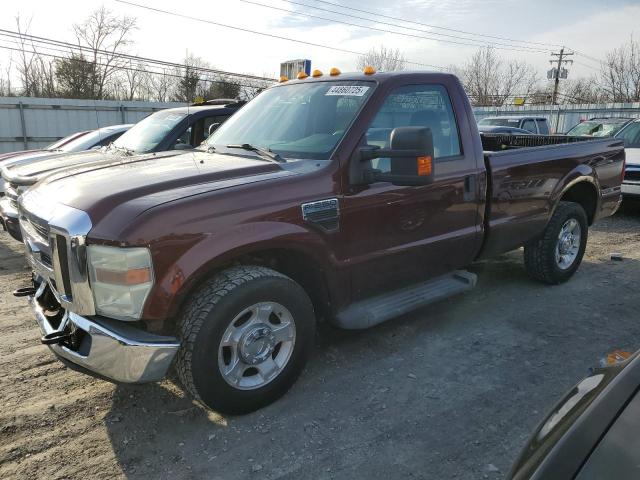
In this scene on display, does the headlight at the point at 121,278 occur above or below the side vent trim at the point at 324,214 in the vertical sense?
below

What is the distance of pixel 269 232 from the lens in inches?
113

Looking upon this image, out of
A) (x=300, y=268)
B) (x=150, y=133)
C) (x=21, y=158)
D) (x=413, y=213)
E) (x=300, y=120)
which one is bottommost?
(x=300, y=268)

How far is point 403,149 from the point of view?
3.01 m

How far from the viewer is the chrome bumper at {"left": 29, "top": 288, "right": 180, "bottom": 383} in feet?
8.30

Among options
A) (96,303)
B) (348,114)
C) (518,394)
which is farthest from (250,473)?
(348,114)

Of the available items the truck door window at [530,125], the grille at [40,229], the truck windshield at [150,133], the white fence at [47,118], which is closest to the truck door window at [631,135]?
the truck door window at [530,125]

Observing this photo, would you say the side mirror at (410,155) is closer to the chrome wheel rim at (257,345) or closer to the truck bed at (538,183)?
the chrome wheel rim at (257,345)

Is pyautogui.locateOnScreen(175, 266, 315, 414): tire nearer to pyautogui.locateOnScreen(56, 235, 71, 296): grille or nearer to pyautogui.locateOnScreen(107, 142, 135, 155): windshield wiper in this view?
pyautogui.locateOnScreen(56, 235, 71, 296): grille

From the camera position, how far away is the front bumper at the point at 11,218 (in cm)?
582

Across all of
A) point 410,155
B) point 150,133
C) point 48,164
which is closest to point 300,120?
point 410,155

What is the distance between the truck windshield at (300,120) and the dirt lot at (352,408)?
5.12 ft

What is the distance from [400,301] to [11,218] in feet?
15.5

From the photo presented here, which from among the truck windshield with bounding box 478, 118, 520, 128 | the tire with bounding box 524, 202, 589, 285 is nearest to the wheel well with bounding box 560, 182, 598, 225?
the tire with bounding box 524, 202, 589, 285

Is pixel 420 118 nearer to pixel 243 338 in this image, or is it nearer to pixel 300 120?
pixel 300 120
